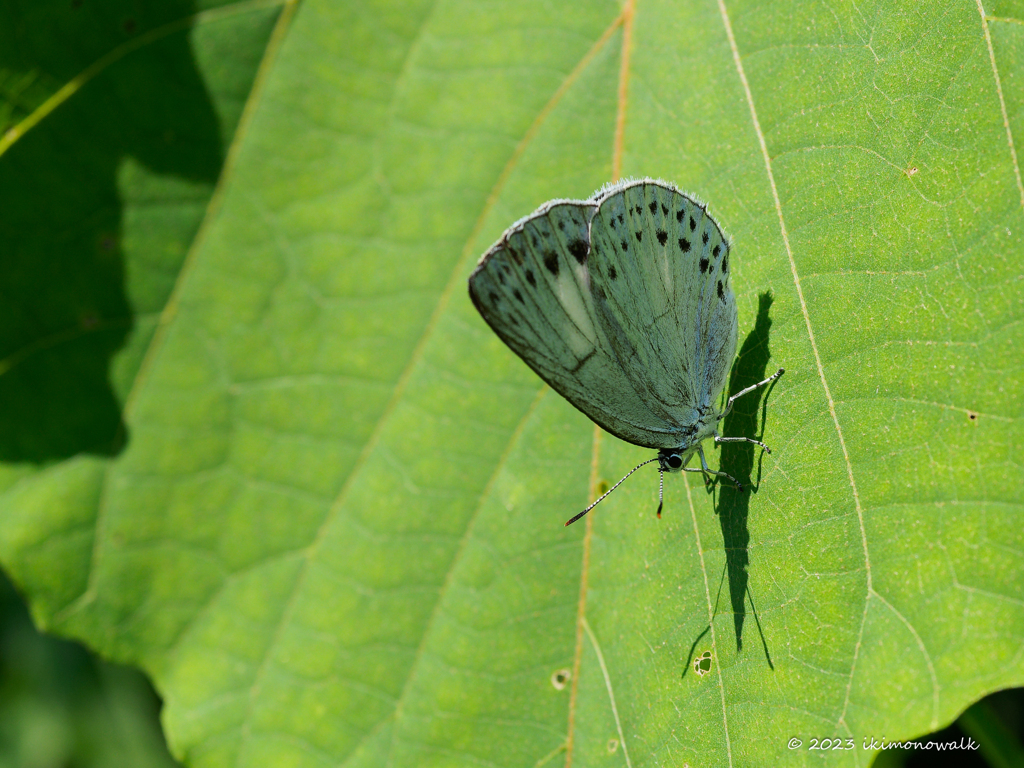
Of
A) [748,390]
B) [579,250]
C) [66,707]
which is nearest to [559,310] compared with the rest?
[579,250]

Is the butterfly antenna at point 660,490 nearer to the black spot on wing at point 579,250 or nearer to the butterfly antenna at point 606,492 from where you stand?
the butterfly antenna at point 606,492

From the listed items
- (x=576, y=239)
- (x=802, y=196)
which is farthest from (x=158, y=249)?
(x=802, y=196)

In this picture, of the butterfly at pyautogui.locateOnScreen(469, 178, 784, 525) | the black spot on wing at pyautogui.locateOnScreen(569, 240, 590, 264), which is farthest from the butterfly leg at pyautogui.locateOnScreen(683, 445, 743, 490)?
the black spot on wing at pyautogui.locateOnScreen(569, 240, 590, 264)

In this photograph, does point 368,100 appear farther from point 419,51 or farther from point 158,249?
point 158,249

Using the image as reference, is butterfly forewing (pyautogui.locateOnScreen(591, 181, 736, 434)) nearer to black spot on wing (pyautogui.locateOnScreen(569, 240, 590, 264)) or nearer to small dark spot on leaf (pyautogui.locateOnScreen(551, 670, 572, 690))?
black spot on wing (pyautogui.locateOnScreen(569, 240, 590, 264))

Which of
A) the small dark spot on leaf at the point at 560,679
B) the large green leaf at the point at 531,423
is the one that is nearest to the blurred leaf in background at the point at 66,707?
the large green leaf at the point at 531,423

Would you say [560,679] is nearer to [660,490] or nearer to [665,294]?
[660,490]
